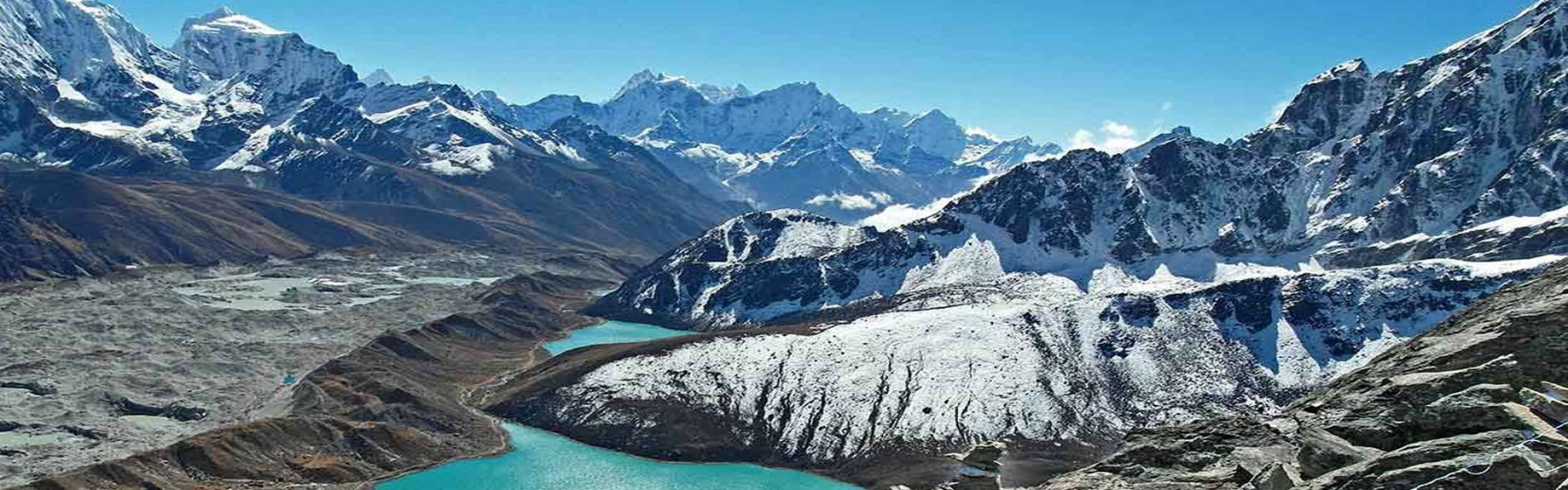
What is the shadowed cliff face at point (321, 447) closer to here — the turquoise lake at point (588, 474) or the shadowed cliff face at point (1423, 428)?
the turquoise lake at point (588, 474)

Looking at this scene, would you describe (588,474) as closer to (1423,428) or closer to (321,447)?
(321,447)

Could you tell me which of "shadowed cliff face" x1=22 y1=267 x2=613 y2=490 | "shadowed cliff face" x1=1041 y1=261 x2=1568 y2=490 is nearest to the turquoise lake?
"shadowed cliff face" x1=22 y1=267 x2=613 y2=490

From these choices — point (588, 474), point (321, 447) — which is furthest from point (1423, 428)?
point (321, 447)

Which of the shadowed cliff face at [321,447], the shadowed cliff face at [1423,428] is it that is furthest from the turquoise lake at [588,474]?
the shadowed cliff face at [1423,428]

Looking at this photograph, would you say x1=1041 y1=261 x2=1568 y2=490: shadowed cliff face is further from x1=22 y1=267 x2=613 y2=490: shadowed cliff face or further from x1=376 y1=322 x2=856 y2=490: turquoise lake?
x1=22 y1=267 x2=613 y2=490: shadowed cliff face

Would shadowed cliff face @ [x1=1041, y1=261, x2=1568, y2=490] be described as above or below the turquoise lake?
above

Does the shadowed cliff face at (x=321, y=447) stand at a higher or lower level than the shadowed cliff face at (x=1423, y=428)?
lower
